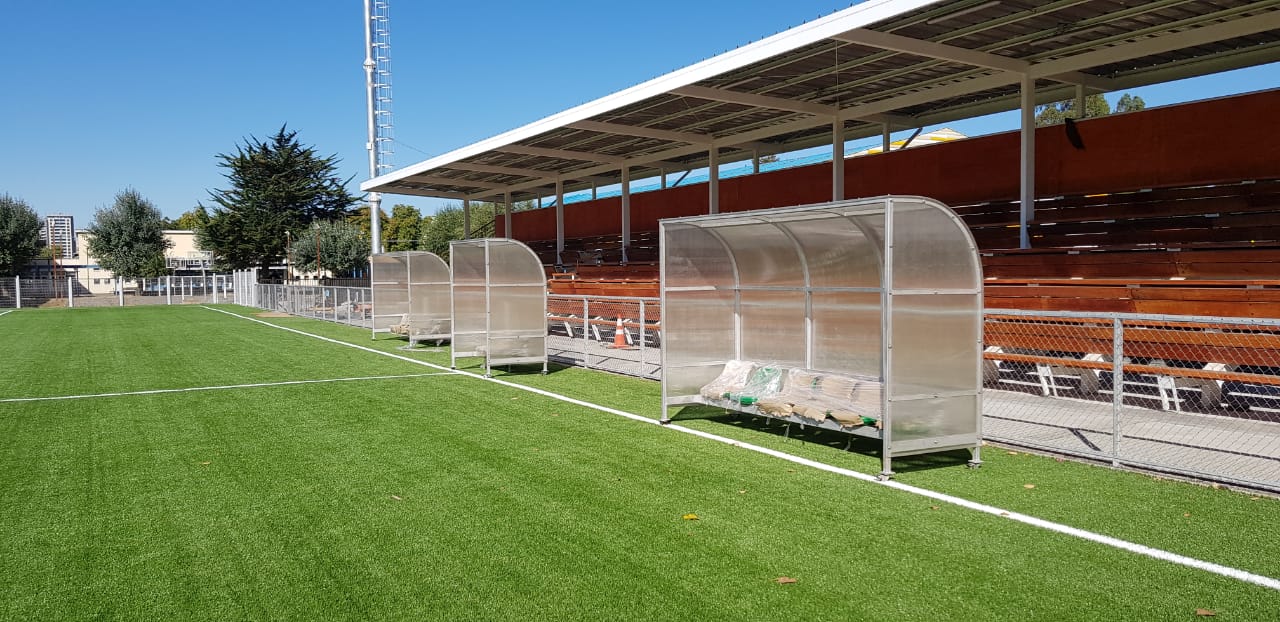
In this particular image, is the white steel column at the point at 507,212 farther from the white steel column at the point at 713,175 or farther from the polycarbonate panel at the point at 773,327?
the polycarbonate panel at the point at 773,327

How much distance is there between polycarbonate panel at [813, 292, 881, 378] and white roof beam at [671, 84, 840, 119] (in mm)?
8869

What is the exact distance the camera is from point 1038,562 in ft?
15.9

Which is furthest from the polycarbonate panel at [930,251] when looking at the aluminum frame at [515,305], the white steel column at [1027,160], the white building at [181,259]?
the white building at [181,259]

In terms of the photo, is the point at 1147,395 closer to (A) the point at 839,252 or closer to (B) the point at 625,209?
(A) the point at 839,252

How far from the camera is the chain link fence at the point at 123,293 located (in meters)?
50.1

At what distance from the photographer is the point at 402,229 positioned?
3501 inches

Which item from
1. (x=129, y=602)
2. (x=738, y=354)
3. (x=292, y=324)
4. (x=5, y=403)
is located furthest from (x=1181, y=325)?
(x=292, y=324)

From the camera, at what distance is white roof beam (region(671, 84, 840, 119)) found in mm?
17266

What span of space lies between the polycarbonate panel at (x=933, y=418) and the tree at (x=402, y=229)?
261ft

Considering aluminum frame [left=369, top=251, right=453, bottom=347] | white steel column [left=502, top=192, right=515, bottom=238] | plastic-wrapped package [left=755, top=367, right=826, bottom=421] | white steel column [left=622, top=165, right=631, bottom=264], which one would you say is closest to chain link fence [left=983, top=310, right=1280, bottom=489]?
plastic-wrapped package [left=755, top=367, right=826, bottom=421]

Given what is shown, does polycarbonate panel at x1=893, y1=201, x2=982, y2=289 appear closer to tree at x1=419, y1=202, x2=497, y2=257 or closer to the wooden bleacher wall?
the wooden bleacher wall

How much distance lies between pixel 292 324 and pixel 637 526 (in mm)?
26386

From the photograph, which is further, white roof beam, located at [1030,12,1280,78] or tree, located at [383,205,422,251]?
tree, located at [383,205,422,251]

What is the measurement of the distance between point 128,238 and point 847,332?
61.5m
